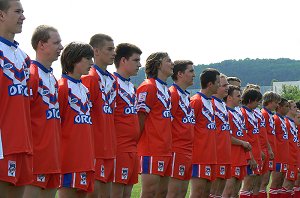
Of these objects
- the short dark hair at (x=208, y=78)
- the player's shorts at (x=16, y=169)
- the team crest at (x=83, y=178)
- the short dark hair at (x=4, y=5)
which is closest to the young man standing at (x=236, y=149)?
the short dark hair at (x=208, y=78)

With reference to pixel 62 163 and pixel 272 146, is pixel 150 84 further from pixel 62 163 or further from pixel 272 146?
pixel 272 146

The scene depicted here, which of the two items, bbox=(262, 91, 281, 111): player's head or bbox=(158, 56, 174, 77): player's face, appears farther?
bbox=(262, 91, 281, 111): player's head

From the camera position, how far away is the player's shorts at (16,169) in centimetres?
505

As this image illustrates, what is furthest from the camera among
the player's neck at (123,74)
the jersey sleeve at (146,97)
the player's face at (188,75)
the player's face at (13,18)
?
the player's face at (188,75)

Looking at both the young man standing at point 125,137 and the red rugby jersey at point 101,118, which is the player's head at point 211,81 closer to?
the young man standing at point 125,137

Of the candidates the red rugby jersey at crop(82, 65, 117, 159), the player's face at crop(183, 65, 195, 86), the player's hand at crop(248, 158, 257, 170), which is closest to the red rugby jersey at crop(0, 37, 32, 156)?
the red rugby jersey at crop(82, 65, 117, 159)

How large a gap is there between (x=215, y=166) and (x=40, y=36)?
4290 millimetres

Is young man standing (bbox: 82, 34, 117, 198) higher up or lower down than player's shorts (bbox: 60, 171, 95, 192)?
higher up

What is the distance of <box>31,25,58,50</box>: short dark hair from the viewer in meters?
6.38

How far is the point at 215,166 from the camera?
9750 mm

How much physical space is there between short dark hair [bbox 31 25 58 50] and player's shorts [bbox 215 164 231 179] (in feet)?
14.9

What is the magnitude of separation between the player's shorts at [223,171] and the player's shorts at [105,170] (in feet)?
10.2

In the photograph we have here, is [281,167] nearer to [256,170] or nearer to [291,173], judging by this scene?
[291,173]

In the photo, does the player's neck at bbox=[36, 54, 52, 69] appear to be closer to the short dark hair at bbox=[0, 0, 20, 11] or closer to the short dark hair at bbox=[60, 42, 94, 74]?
the short dark hair at bbox=[60, 42, 94, 74]
